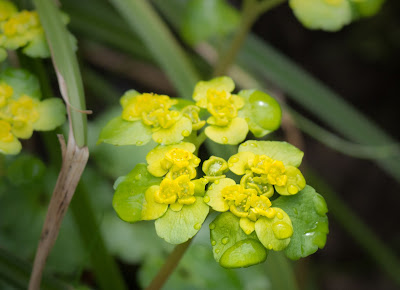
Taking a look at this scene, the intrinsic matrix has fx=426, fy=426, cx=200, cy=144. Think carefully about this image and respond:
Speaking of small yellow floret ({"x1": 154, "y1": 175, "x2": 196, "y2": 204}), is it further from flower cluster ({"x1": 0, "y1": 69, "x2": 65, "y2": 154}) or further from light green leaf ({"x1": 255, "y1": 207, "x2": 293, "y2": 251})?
flower cluster ({"x1": 0, "y1": 69, "x2": 65, "y2": 154})

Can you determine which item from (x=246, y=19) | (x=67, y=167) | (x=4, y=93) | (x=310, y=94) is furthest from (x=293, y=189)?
(x=310, y=94)

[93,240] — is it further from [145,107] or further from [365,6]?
[365,6]

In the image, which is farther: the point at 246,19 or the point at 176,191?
the point at 246,19

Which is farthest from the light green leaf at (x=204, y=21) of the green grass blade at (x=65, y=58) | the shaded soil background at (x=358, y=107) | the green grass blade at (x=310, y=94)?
the shaded soil background at (x=358, y=107)

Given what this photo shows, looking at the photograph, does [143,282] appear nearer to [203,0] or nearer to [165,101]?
[165,101]

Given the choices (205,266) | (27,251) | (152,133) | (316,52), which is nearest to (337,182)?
(316,52)

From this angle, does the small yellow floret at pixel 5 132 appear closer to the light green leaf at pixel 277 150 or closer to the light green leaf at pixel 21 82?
the light green leaf at pixel 21 82
